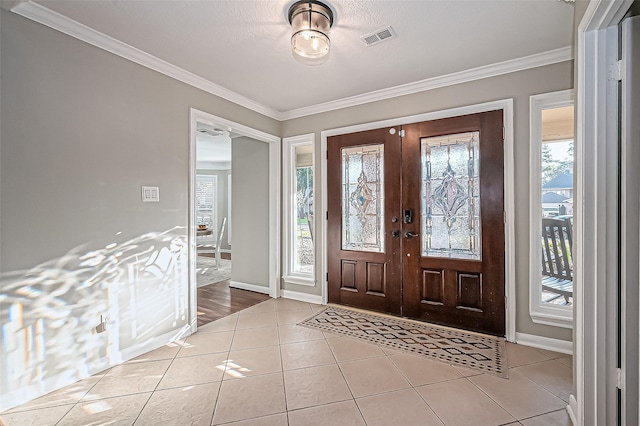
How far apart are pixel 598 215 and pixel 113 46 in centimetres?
335

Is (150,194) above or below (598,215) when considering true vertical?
above

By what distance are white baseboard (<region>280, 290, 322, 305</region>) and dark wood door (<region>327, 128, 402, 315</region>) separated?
19 cm

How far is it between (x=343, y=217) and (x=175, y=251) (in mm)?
1908

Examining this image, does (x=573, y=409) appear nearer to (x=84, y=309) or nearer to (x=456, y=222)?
(x=456, y=222)

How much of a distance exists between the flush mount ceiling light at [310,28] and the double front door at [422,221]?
1.55m

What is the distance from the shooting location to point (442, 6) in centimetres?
193

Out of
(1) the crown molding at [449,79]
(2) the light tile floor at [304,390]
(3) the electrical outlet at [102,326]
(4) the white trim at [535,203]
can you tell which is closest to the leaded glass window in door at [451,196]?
(4) the white trim at [535,203]

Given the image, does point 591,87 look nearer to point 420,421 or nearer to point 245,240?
point 420,421

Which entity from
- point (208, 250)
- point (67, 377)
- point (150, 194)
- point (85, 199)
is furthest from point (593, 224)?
point (208, 250)

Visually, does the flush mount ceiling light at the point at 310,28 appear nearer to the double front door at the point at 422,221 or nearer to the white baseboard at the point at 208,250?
the double front door at the point at 422,221

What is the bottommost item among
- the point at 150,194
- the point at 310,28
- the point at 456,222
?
the point at 456,222

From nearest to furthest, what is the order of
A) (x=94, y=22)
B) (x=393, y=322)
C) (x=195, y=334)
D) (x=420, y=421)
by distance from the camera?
(x=420, y=421) < (x=94, y=22) < (x=195, y=334) < (x=393, y=322)

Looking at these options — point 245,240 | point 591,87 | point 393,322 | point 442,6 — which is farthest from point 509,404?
point 245,240

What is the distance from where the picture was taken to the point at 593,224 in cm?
141
